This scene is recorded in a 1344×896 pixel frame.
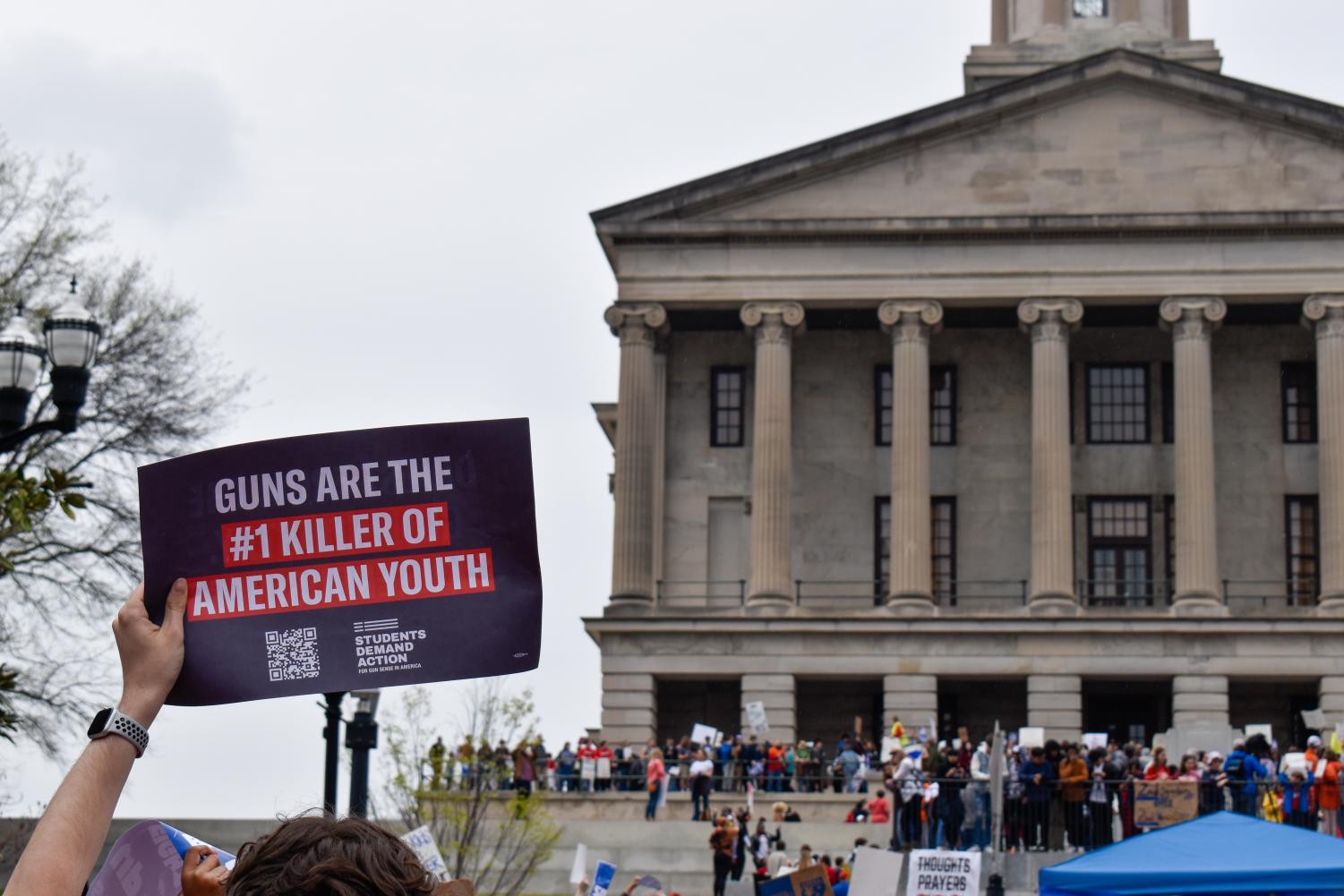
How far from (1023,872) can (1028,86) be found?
27.6 metres

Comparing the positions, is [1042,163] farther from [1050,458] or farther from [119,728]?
[119,728]

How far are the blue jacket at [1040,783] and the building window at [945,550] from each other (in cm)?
2323

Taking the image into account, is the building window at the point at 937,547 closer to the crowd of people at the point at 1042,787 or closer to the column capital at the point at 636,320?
the column capital at the point at 636,320

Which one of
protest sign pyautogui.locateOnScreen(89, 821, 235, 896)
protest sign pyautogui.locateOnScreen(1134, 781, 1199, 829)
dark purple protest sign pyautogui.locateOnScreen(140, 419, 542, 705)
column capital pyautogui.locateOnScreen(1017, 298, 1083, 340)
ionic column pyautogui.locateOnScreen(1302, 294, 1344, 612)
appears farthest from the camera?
column capital pyautogui.locateOnScreen(1017, 298, 1083, 340)

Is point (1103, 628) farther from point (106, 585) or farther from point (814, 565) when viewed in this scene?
point (106, 585)

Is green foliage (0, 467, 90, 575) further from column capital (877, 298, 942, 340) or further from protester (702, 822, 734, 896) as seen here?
column capital (877, 298, 942, 340)

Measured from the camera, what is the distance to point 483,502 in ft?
18.4

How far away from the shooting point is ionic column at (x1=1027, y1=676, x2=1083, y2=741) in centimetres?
5369

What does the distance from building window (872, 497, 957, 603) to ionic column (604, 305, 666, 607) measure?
5642mm

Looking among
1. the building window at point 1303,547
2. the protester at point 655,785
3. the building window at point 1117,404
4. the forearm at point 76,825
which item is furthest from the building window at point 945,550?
the forearm at point 76,825

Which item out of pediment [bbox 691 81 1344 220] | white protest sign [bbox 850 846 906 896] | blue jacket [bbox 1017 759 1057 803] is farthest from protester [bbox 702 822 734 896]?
pediment [bbox 691 81 1344 220]

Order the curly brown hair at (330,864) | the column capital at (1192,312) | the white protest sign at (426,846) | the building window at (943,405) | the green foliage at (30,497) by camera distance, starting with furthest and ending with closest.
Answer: the building window at (943,405) < the column capital at (1192,312) < the white protest sign at (426,846) < the green foliage at (30,497) < the curly brown hair at (330,864)

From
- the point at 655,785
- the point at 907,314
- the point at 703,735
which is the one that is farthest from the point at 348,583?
the point at 907,314

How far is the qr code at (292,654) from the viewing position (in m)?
5.61
